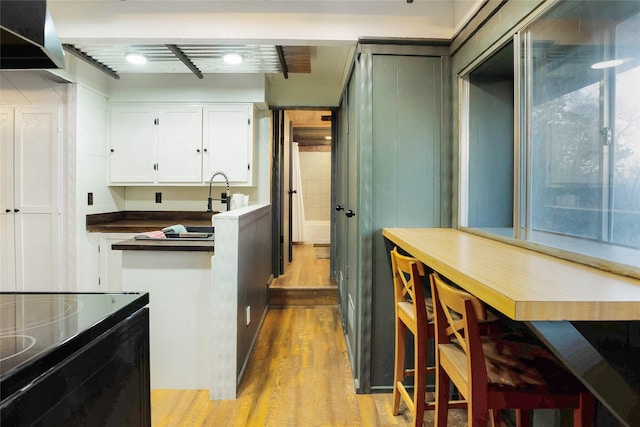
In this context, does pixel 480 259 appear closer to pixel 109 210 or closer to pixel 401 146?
pixel 401 146

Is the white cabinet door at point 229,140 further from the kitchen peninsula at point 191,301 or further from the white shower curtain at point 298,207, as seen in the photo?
the white shower curtain at point 298,207

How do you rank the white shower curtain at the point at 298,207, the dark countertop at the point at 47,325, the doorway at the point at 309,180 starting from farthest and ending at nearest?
the white shower curtain at the point at 298,207, the doorway at the point at 309,180, the dark countertop at the point at 47,325

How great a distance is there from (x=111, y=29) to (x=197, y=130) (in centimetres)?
137

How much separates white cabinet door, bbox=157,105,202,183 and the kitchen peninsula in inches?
57.6

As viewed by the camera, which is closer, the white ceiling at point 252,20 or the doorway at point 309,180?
the white ceiling at point 252,20

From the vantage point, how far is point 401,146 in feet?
6.78

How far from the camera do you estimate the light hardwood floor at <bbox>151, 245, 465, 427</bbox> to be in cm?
181

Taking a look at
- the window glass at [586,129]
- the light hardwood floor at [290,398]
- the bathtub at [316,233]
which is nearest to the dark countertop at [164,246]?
the light hardwood floor at [290,398]

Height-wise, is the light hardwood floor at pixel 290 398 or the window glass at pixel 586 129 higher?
the window glass at pixel 586 129

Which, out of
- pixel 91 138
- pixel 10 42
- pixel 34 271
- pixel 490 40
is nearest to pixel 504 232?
pixel 490 40

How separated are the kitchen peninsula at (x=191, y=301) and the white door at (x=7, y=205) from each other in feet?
5.76

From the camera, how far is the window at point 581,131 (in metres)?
1.12

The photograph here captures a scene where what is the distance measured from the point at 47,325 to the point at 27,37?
2.60ft

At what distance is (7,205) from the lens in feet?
9.78
